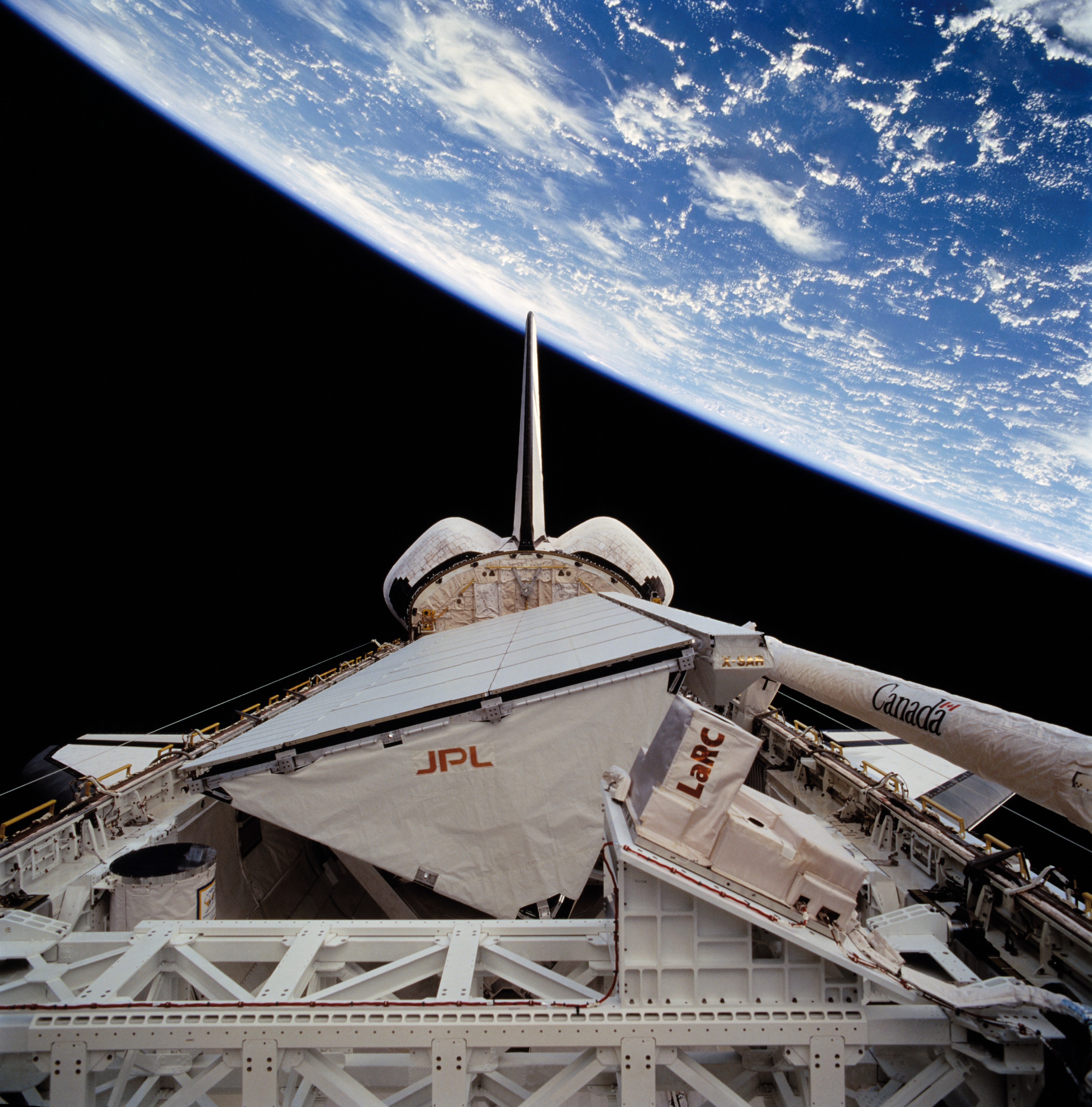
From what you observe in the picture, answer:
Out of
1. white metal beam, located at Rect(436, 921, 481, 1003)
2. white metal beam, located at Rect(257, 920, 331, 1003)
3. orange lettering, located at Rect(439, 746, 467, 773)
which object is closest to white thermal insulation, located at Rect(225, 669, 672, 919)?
orange lettering, located at Rect(439, 746, 467, 773)

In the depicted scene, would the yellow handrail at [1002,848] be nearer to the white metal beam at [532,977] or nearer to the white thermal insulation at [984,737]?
the white thermal insulation at [984,737]

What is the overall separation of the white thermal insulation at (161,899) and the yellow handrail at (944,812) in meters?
5.68

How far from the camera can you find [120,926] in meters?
4.33

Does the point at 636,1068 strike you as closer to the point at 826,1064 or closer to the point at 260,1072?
the point at 826,1064

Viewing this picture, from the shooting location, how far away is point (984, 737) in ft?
10.6

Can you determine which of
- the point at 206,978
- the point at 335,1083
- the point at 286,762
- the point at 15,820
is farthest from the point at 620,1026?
the point at 15,820

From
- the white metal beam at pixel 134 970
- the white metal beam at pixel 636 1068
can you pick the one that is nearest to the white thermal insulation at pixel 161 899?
the white metal beam at pixel 134 970

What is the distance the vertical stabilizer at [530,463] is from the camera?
42.8ft

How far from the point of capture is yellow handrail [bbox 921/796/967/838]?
16.6ft

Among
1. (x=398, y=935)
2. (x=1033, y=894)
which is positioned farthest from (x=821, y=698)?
(x=398, y=935)

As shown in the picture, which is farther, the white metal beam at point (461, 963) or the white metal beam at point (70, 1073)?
the white metal beam at point (461, 963)

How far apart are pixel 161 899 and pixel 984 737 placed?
5145 mm

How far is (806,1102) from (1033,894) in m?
2.09

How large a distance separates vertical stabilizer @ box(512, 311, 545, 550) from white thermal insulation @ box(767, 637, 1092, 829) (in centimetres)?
815
